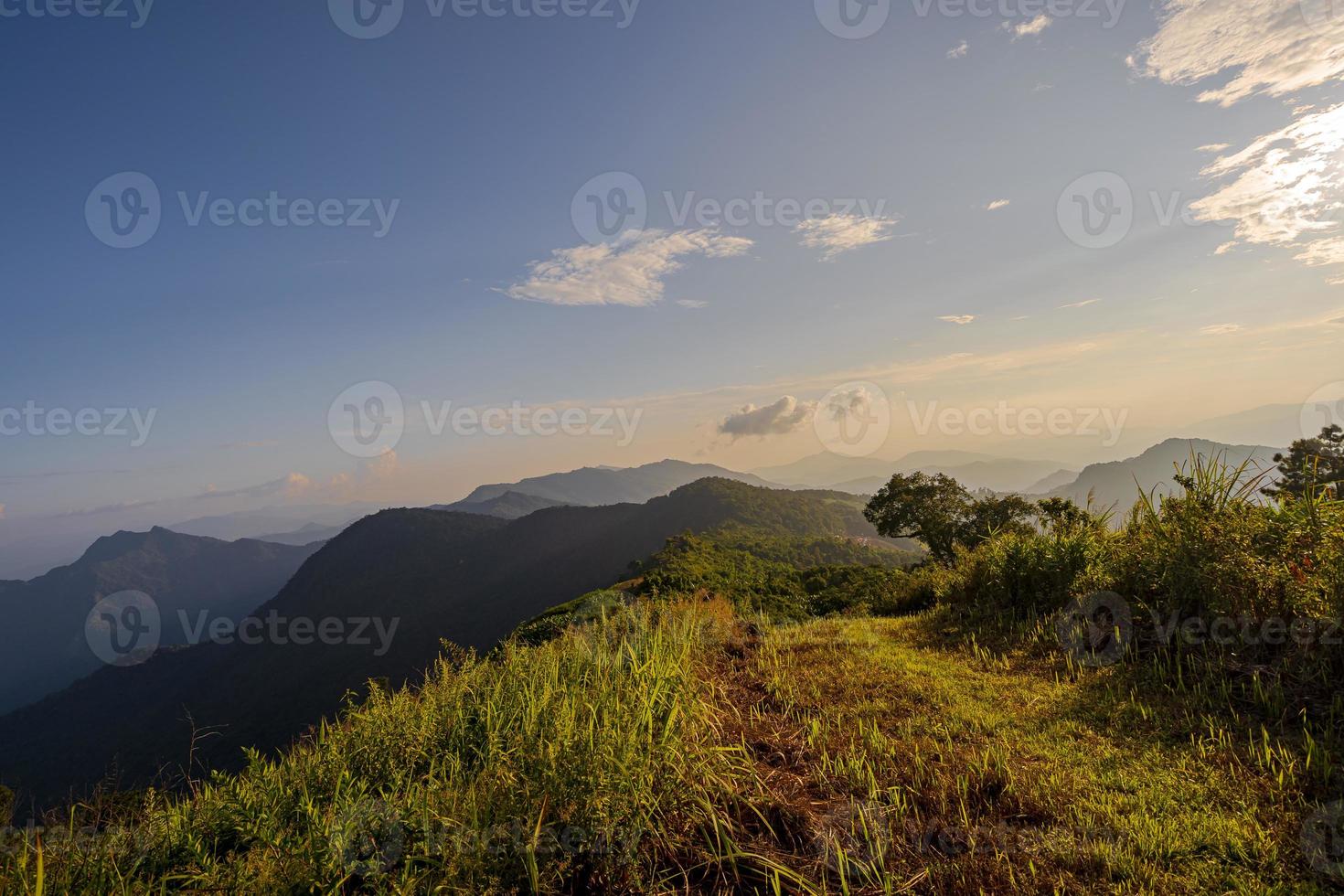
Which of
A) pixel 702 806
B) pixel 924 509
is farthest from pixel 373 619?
pixel 702 806

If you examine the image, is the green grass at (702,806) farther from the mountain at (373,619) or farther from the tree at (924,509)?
the mountain at (373,619)

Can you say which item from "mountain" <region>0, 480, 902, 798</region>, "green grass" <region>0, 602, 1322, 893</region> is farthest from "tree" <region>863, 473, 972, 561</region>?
"mountain" <region>0, 480, 902, 798</region>

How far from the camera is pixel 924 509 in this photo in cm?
2925

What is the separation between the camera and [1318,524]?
201 inches

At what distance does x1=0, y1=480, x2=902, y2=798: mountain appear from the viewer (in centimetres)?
8081

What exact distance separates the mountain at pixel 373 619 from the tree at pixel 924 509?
136 feet

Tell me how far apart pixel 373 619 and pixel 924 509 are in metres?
119

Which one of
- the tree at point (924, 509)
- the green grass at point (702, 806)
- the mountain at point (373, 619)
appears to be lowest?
the mountain at point (373, 619)

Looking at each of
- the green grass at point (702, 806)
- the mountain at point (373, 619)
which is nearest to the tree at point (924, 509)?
the green grass at point (702, 806)

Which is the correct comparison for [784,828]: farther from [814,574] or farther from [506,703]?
[814,574]

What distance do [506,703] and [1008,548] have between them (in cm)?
738

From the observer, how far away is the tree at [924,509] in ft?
93.8

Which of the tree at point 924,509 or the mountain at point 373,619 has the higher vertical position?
the tree at point 924,509

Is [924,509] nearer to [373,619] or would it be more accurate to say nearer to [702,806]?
[702,806]
